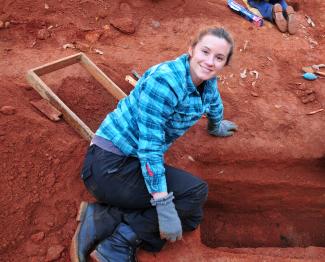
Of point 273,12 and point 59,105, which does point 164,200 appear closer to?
point 59,105

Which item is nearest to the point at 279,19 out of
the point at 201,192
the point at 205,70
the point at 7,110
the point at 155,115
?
the point at 205,70

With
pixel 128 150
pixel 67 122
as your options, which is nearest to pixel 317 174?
pixel 128 150

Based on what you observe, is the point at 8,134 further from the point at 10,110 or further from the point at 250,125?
the point at 250,125

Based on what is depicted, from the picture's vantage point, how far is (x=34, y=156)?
129 inches

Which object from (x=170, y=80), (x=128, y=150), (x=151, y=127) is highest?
(x=170, y=80)

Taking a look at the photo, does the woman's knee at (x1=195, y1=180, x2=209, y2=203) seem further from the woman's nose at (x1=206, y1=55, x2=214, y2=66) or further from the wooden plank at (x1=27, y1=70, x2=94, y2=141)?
the wooden plank at (x1=27, y1=70, x2=94, y2=141)

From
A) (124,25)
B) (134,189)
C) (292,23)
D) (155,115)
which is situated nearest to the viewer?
(155,115)

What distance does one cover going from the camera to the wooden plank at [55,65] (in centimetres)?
392

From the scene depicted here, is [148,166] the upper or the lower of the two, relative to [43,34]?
upper

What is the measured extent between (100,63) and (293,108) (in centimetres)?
243

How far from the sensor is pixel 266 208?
419 cm

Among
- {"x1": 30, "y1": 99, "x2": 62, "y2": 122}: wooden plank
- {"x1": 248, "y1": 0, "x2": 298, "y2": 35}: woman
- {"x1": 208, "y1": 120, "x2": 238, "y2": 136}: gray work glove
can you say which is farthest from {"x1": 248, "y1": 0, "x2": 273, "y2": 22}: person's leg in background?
{"x1": 30, "y1": 99, "x2": 62, "y2": 122}: wooden plank

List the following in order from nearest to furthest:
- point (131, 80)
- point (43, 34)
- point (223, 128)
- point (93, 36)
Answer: point (223, 128), point (131, 80), point (43, 34), point (93, 36)

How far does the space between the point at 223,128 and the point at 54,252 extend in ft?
6.84
